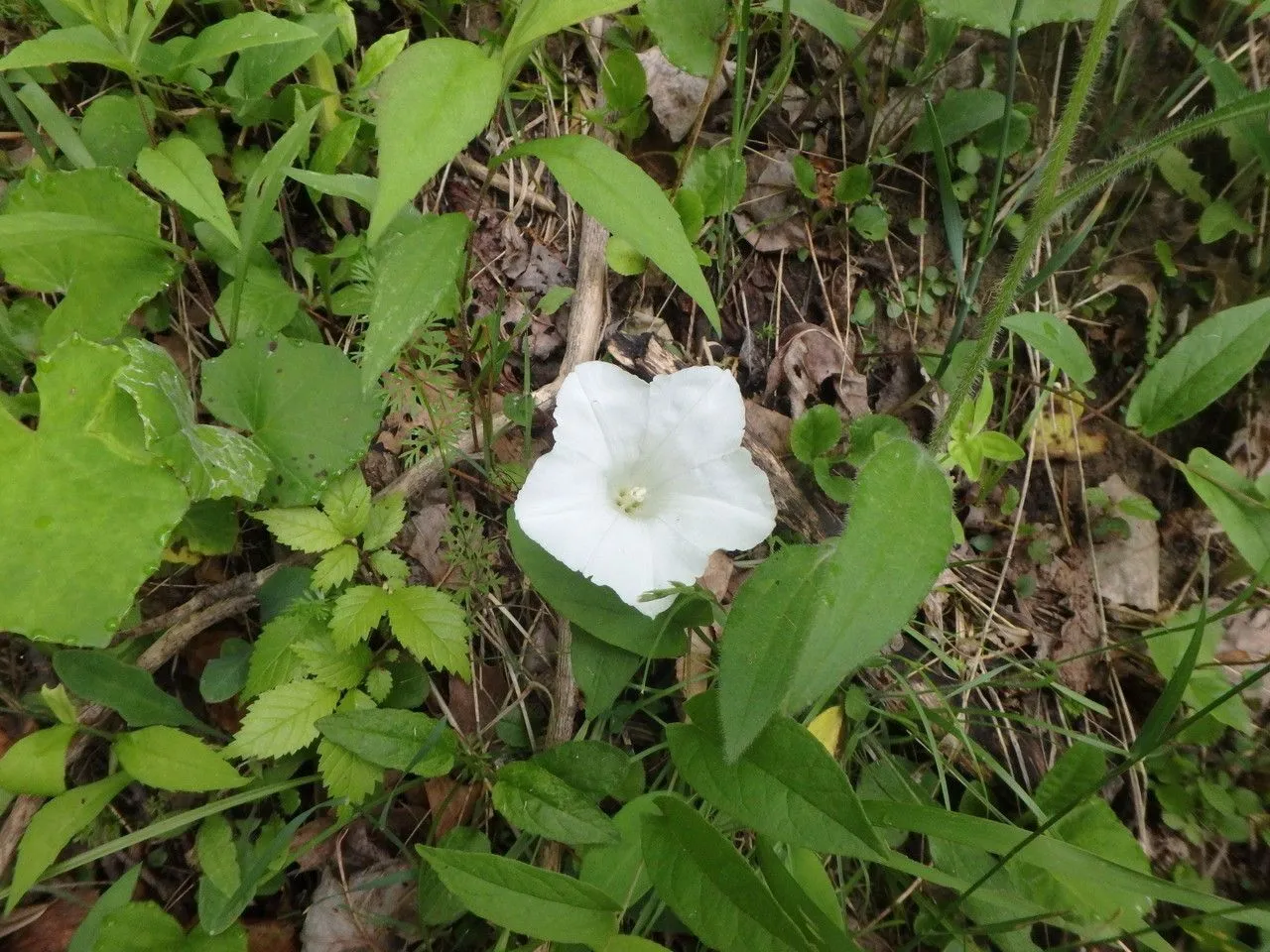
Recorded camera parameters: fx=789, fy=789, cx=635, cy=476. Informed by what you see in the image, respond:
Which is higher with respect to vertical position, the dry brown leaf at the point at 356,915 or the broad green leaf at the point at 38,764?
the broad green leaf at the point at 38,764

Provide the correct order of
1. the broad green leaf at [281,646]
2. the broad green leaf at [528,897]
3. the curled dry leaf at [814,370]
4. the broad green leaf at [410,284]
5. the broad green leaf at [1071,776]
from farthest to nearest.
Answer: the curled dry leaf at [814,370] < the broad green leaf at [1071,776] < the broad green leaf at [281,646] < the broad green leaf at [528,897] < the broad green leaf at [410,284]

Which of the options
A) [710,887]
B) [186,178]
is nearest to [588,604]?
[710,887]

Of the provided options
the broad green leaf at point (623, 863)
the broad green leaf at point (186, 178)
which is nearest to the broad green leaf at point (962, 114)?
the broad green leaf at point (186, 178)

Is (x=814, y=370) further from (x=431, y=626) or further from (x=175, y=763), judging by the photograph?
(x=175, y=763)

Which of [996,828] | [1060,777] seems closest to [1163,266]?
[1060,777]

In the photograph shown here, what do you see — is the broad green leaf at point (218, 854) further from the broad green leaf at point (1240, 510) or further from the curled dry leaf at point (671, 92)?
the broad green leaf at point (1240, 510)

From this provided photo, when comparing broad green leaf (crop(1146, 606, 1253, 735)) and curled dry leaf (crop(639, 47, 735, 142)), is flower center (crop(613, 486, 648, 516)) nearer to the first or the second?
curled dry leaf (crop(639, 47, 735, 142))
